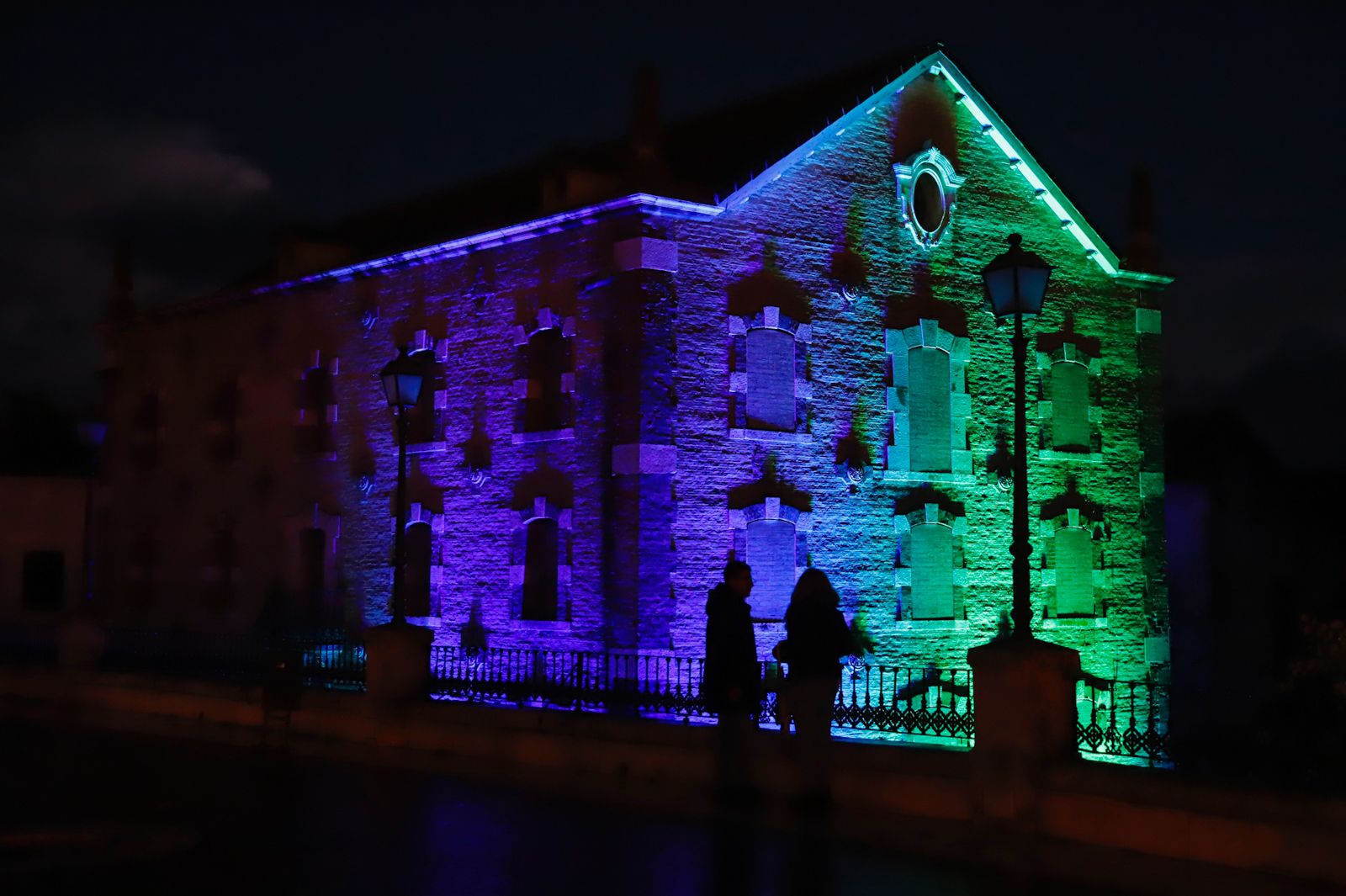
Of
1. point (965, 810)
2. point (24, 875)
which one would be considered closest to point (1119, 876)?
point (965, 810)

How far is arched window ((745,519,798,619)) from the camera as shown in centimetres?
2436

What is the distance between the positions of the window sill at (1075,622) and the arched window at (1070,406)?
324 cm

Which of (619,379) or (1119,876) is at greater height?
(619,379)

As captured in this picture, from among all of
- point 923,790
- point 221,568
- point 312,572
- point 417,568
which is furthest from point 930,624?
point 221,568

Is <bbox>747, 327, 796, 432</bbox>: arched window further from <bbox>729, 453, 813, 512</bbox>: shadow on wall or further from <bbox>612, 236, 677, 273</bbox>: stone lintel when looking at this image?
<bbox>612, 236, 677, 273</bbox>: stone lintel

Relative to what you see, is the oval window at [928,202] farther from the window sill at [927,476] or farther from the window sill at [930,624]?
the window sill at [930,624]

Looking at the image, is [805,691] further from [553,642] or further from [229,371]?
[229,371]

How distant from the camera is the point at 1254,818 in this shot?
991cm

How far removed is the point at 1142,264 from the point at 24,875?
25877 millimetres

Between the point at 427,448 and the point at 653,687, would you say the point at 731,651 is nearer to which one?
the point at 653,687

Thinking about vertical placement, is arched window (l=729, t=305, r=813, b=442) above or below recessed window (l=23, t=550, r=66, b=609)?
above

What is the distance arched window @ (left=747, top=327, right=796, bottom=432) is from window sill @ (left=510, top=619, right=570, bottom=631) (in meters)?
4.47

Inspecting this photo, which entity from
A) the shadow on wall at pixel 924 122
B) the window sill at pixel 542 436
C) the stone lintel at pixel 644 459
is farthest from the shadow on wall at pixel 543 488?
the shadow on wall at pixel 924 122

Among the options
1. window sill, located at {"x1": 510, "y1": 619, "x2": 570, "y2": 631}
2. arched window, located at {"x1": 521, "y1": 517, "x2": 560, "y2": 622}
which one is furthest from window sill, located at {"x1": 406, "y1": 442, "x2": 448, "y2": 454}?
window sill, located at {"x1": 510, "y1": 619, "x2": 570, "y2": 631}
